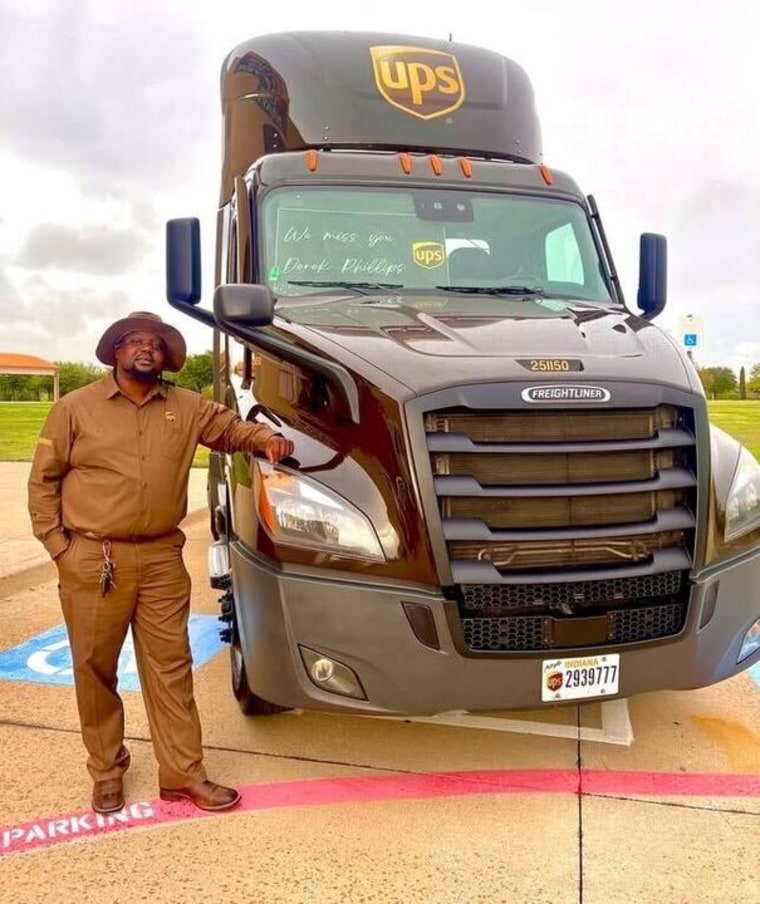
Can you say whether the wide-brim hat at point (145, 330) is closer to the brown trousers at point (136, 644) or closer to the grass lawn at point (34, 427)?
the brown trousers at point (136, 644)

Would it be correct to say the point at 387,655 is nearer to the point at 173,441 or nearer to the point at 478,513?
the point at 478,513

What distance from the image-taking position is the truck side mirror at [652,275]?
530cm

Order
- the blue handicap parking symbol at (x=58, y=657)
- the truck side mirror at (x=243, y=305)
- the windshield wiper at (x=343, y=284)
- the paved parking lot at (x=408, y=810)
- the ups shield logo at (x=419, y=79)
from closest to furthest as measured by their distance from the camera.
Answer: the paved parking lot at (x=408, y=810)
the truck side mirror at (x=243, y=305)
the windshield wiper at (x=343, y=284)
the blue handicap parking symbol at (x=58, y=657)
the ups shield logo at (x=419, y=79)

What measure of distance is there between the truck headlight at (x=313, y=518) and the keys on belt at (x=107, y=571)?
565 millimetres

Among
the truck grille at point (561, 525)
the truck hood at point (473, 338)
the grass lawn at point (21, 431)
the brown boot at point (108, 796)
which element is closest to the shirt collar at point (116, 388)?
the truck hood at point (473, 338)

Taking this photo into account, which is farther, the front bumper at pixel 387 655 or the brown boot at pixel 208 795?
the brown boot at pixel 208 795

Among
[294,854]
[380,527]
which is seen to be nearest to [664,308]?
[380,527]

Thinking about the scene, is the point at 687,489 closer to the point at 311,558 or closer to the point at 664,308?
the point at 311,558

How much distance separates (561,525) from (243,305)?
1.64 m

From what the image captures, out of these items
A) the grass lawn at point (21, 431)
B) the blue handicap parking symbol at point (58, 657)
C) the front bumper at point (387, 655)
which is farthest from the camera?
the grass lawn at point (21, 431)

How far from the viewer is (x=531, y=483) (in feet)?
10.7

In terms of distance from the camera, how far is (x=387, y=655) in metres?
3.13

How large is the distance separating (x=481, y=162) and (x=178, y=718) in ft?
11.4

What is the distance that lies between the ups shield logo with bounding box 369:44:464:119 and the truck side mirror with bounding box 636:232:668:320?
5.09 ft
